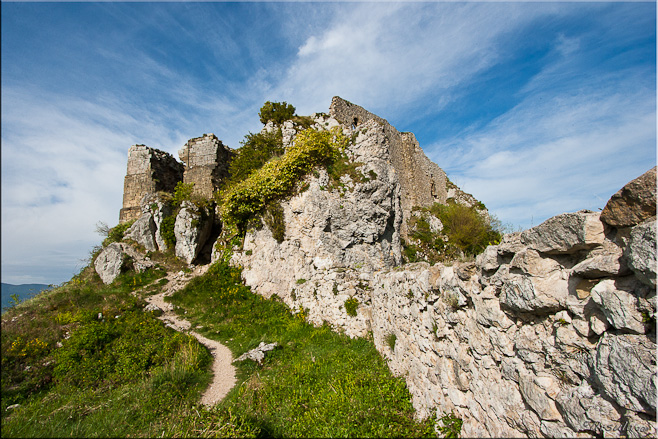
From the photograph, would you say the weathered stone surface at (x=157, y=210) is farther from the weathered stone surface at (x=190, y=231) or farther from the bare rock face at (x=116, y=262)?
the bare rock face at (x=116, y=262)

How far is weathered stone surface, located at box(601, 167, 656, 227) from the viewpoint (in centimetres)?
219

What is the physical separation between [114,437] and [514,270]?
267 inches

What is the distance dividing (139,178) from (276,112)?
9.77 meters

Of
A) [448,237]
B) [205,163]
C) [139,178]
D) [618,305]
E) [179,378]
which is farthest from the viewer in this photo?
[448,237]

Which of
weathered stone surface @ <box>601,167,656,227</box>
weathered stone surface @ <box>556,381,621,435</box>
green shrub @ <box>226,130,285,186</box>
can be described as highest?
green shrub @ <box>226,130,285,186</box>

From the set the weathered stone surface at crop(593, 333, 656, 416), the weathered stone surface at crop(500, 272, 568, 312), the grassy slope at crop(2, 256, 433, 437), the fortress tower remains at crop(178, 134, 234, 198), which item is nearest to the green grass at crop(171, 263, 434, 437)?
the grassy slope at crop(2, 256, 433, 437)

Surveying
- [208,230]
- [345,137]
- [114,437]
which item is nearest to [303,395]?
[114,437]

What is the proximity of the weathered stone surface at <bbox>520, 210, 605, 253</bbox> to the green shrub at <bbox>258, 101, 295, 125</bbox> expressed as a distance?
47.6 ft

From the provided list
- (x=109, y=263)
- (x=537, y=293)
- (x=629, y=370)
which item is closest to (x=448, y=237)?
(x=537, y=293)

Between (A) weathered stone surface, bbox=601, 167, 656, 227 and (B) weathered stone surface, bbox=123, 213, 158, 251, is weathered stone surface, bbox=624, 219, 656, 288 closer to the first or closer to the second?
(A) weathered stone surface, bbox=601, 167, 656, 227

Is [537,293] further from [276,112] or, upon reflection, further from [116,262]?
[116,262]

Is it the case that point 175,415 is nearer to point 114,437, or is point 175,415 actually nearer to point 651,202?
point 114,437

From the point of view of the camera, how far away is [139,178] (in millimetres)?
18141

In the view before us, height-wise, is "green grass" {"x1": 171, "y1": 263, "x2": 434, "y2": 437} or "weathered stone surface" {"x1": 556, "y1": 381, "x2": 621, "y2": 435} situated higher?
"weathered stone surface" {"x1": 556, "y1": 381, "x2": 621, "y2": 435}
